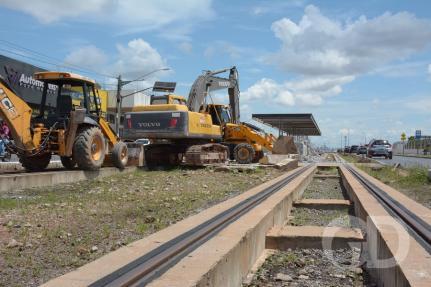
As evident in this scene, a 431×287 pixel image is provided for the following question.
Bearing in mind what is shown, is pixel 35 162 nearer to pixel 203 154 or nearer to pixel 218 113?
pixel 203 154

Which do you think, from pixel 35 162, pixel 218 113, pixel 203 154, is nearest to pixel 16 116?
pixel 35 162

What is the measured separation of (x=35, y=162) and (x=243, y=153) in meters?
12.7

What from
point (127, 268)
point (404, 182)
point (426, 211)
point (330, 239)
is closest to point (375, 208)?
point (426, 211)

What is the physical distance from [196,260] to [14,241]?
257cm

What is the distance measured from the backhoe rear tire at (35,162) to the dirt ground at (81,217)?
2.19 m

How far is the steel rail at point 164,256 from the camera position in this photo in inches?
166

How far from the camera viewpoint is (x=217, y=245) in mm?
5488

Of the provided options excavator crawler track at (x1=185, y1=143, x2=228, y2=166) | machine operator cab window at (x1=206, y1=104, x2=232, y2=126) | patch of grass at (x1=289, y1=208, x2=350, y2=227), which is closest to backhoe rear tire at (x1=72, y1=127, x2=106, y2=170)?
excavator crawler track at (x1=185, y1=143, x2=228, y2=166)

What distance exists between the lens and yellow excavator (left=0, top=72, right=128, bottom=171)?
1262cm

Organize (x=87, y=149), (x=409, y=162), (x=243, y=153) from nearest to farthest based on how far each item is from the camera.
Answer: (x=87, y=149) → (x=243, y=153) → (x=409, y=162)

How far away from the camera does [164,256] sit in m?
5.00

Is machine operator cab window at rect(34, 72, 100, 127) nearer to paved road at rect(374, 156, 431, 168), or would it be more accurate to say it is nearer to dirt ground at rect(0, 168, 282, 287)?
dirt ground at rect(0, 168, 282, 287)

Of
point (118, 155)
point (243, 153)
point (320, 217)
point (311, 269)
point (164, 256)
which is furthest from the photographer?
point (243, 153)

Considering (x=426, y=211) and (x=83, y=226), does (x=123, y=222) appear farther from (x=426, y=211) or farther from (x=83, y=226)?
(x=426, y=211)
